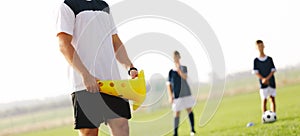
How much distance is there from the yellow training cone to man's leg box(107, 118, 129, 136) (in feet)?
0.62

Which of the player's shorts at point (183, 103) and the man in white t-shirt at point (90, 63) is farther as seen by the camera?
the player's shorts at point (183, 103)

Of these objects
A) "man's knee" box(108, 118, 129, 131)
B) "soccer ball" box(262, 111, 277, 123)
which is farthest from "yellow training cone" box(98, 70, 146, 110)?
"soccer ball" box(262, 111, 277, 123)

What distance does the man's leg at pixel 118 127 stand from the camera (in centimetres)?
432

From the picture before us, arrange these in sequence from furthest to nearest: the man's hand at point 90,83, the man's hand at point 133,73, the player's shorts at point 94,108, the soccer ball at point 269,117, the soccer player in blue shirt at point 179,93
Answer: the soccer player in blue shirt at point 179,93 < the soccer ball at point 269,117 < the man's hand at point 133,73 < the player's shorts at point 94,108 < the man's hand at point 90,83

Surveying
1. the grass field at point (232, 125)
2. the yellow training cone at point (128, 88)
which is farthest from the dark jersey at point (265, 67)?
the yellow training cone at point (128, 88)

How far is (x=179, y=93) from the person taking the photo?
440 inches

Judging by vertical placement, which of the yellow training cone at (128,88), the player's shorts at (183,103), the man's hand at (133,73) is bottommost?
the player's shorts at (183,103)

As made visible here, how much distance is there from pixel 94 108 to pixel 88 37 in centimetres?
54

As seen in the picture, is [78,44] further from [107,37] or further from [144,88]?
[144,88]

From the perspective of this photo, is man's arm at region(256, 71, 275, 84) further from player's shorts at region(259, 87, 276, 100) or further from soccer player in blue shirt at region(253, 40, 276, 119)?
player's shorts at region(259, 87, 276, 100)

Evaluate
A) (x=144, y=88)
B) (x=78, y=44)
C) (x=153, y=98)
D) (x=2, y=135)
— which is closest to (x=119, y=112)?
(x=144, y=88)

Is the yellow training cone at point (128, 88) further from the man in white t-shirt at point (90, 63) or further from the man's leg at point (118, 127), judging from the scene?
the man's leg at point (118, 127)

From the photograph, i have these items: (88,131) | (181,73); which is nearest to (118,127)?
(88,131)

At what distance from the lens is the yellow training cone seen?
14.2 ft
